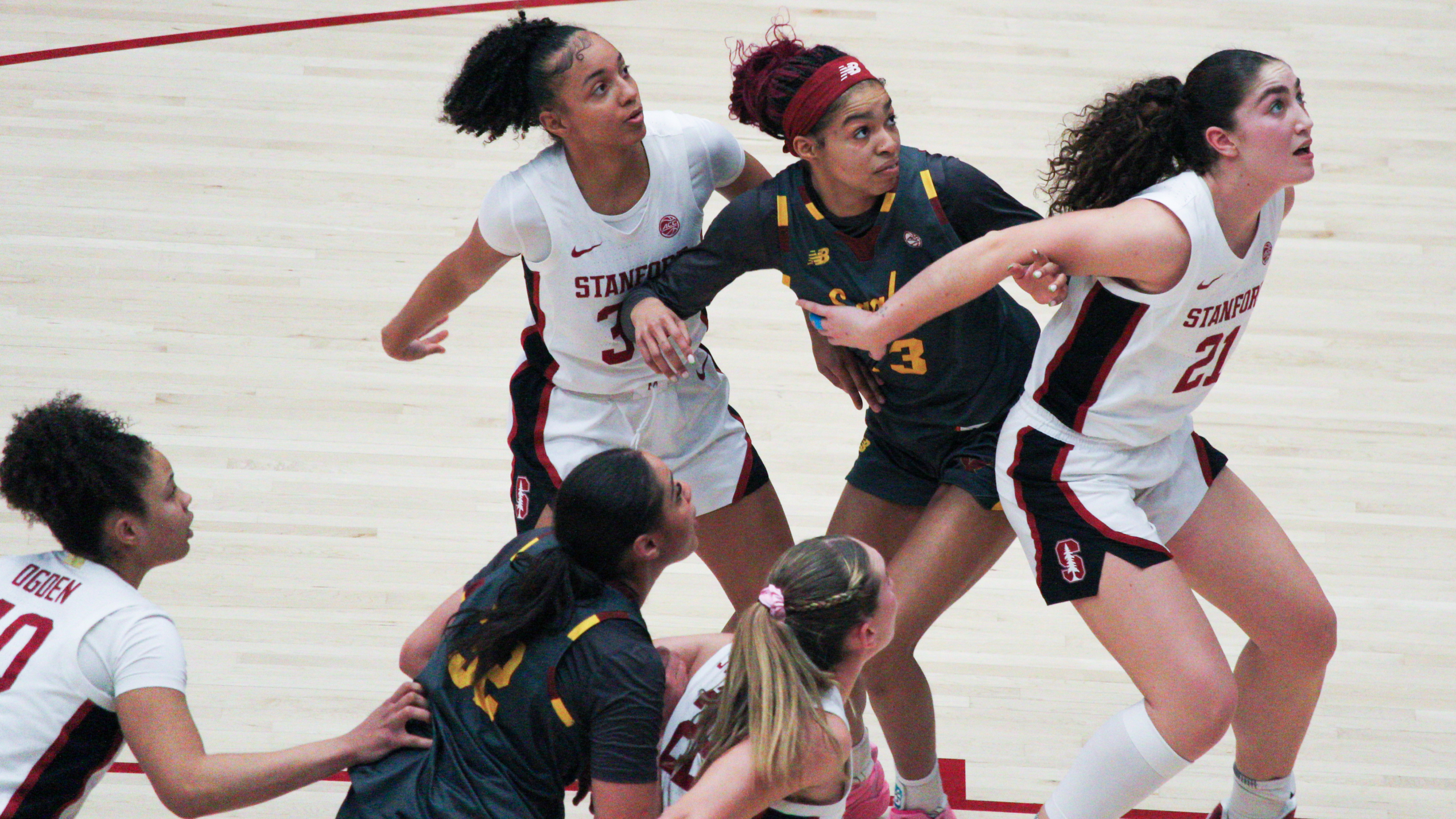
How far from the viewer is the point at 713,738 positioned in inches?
87.6

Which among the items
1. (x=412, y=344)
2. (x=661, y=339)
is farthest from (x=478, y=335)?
(x=661, y=339)

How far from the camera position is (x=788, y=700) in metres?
2.19

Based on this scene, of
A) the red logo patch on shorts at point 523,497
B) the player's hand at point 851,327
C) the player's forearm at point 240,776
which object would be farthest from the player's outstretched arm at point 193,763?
the player's hand at point 851,327

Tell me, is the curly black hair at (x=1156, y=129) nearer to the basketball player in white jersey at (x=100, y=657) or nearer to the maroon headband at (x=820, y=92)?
the maroon headband at (x=820, y=92)

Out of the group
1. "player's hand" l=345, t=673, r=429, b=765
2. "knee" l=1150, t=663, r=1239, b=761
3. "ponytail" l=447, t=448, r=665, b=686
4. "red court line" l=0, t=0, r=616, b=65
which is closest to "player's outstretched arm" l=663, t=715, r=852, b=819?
"ponytail" l=447, t=448, r=665, b=686

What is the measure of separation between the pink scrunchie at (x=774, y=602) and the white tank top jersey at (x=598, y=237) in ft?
2.95

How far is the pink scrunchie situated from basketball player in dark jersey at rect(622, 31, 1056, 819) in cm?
61

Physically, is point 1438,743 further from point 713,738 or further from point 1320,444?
point 713,738

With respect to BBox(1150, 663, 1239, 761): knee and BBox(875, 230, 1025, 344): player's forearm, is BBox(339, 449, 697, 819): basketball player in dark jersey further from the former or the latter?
BBox(1150, 663, 1239, 761): knee

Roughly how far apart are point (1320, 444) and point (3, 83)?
4849 millimetres

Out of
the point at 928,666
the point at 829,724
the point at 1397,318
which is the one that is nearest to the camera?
the point at 829,724

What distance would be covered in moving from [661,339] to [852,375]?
413 millimetres

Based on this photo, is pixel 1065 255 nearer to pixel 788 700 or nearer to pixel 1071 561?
pixel 1071 561

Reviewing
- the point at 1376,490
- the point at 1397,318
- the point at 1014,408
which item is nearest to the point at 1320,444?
the point at 1376,490
